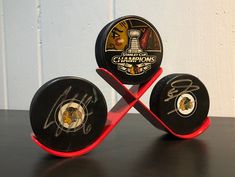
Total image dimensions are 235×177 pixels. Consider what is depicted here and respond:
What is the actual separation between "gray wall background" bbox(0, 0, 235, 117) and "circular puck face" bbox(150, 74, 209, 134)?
39cm

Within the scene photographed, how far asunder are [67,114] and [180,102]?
24 centimetres

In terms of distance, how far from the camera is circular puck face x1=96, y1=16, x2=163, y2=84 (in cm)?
53

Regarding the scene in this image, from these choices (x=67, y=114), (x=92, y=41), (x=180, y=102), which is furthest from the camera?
(x=92, y=41)

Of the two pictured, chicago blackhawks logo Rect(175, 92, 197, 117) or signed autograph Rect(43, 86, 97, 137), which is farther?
chicago blackhawks logo Rect(175, 92, 197, 117)

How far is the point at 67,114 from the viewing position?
0.50m

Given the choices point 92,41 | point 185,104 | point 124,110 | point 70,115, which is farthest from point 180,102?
point 92,41

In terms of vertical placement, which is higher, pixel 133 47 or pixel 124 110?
pixel 133 47

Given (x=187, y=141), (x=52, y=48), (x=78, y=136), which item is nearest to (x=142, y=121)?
(x=187, y=141)

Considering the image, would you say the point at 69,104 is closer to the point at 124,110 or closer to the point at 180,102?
the point at 124,110

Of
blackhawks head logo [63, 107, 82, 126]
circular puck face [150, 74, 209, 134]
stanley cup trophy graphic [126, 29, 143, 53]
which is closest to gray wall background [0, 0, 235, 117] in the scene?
circular puck face [150, 74, 209, 134]

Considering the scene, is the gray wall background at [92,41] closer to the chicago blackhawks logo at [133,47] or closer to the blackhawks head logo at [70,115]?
the chicago blackhawks logo at [133,47]

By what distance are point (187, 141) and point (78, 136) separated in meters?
0.22

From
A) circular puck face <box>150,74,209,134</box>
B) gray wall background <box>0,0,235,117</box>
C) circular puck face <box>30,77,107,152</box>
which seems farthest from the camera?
gray wall background <box>0,0,235,117</box>

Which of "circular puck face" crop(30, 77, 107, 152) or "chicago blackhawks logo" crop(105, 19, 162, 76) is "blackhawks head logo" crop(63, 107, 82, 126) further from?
"chicago blackhawks logo" crop(105, 19, 162, 76)
